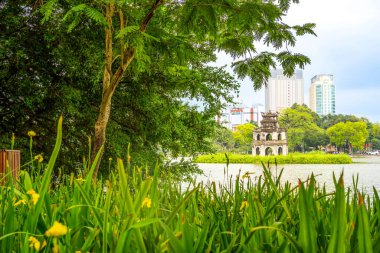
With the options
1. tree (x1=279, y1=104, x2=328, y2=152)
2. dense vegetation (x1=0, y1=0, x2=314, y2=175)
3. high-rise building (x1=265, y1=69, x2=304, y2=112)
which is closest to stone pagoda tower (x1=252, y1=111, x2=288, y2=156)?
tree (x1=279, y1=104, x2=328, y2=152)

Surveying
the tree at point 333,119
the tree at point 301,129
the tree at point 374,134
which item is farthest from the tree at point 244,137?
the tree at point 374,134

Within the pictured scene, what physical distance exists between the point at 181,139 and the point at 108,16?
3509mm

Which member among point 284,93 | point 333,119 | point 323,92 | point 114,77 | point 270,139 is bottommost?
point 114,77

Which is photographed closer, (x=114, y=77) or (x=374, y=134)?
(x=114, y=77)

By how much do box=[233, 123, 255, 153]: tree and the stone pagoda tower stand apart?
10.1 ft

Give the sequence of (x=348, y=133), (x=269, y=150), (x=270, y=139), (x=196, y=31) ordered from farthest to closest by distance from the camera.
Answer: (x=348, y=133) < (x=269, y=150) < (x=270, y=139) < (x=196, y=31)

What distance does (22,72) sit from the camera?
5.34 meters

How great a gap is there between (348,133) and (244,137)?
1461 centimetres

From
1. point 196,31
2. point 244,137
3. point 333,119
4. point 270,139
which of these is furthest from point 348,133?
point 196,31

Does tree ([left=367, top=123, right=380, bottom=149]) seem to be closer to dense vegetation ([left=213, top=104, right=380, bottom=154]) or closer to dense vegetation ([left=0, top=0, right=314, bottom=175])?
dense vegetation ([left=213, top=104, right=380, bottom=154])

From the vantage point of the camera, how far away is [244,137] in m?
54.5

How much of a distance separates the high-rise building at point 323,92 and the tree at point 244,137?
7081 cm

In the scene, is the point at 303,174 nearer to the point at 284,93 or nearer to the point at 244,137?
the point at 244,137

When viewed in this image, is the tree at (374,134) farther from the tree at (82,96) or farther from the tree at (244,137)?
the tree at (82,96)
